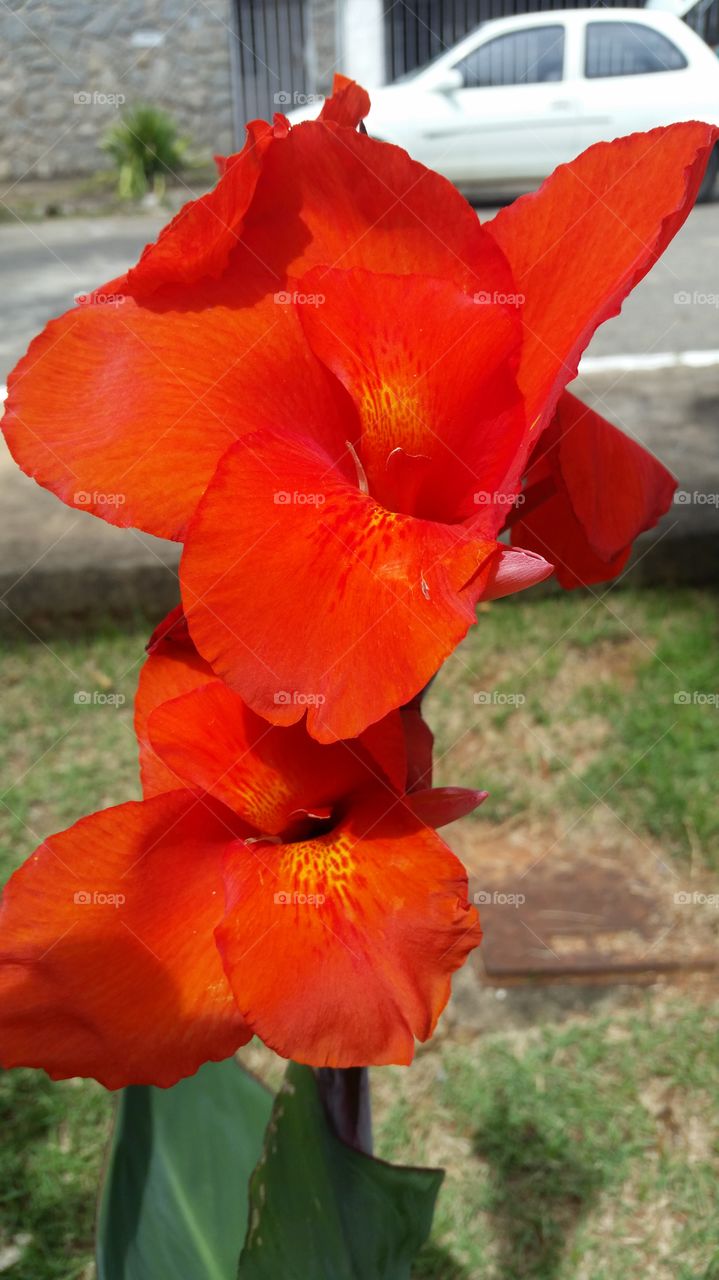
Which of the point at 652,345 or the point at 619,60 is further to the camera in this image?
the point at 652,345

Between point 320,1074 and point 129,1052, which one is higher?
point 129,1052

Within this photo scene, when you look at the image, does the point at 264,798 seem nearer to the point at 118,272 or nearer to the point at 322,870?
the point at 322,870

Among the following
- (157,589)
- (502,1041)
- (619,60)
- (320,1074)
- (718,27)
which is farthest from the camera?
(619,60)

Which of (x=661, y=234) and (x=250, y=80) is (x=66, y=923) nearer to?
(x=661, y=234)

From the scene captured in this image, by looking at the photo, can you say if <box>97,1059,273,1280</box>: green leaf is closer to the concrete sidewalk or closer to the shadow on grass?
the shadow on grass

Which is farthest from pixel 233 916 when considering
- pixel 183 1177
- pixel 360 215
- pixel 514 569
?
pixel 183 1177

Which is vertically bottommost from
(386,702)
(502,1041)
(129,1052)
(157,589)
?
(502,1041)

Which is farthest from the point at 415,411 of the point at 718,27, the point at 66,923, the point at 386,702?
the point at 718,27
